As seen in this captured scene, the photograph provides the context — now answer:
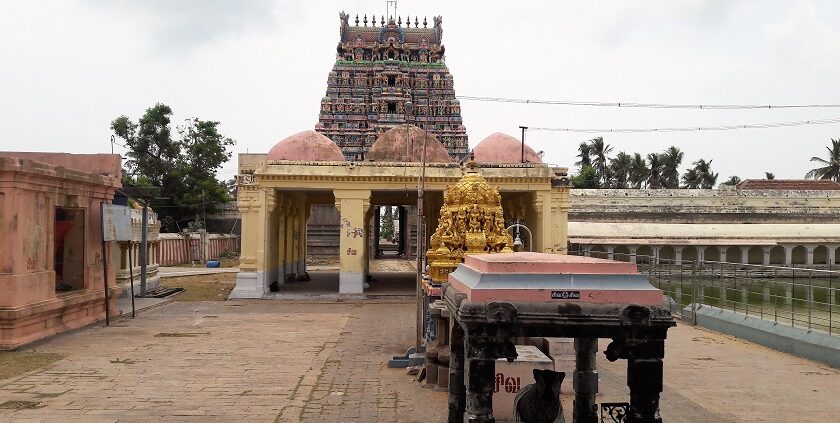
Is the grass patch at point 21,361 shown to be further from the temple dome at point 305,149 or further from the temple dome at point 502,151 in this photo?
the temple dome at point 502,151

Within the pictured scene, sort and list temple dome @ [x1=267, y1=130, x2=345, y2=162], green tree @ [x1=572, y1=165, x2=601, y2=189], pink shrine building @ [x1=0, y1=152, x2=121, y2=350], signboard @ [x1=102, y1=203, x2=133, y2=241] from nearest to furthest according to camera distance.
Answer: pink shrine building @ [x1=0, y1=152, x2=121, y2=350] < signboard @ [x1=102, y1=203, x2=133, y2=241] < temple dome @ [x1=267, y1=130, x2=345, y2=162] < green tree @ [x1=572, y1=165, x2=601, y2=189]

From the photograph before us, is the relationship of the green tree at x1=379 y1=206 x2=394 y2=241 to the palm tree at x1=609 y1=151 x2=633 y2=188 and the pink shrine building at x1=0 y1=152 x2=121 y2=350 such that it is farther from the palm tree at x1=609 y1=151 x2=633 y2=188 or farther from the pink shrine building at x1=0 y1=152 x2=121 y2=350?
the pink shrine building at x1=0 y1=152 x2=121 y2=350

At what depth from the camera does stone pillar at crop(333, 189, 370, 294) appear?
23.0 meters

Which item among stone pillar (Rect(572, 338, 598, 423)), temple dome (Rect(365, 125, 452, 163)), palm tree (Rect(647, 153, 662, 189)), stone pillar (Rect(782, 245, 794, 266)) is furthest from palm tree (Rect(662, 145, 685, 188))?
stone pillar (Rect(572, 338, 598, 423))

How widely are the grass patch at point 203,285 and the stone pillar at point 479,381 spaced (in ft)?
64.0

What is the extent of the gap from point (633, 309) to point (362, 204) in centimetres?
1894

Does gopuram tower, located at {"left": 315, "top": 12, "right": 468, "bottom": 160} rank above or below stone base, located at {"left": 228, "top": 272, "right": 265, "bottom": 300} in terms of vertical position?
above

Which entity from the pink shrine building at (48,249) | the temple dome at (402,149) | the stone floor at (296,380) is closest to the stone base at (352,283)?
the temple dome at (402,149)

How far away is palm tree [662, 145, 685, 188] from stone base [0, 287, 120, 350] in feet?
217

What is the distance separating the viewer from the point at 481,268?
5.16 m

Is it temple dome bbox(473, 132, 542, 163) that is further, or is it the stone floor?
temple dome bbox(473, 132, 542, 163)

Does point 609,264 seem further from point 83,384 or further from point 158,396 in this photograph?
point 83,384

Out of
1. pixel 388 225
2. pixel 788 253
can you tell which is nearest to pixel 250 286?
pixel 788 253

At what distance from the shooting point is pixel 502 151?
1059 inches
